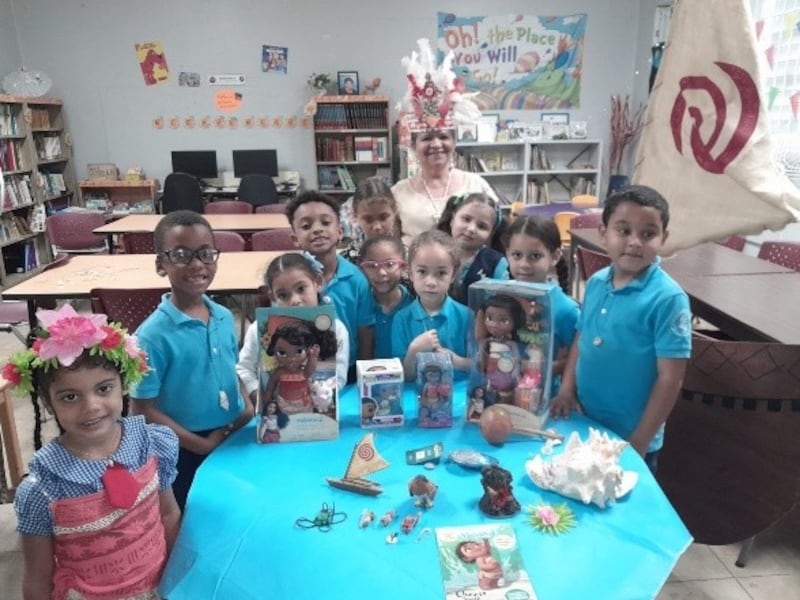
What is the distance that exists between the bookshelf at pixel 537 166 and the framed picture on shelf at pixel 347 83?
1515 millimetres

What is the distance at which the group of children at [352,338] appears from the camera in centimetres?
122

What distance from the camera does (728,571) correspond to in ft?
7.20

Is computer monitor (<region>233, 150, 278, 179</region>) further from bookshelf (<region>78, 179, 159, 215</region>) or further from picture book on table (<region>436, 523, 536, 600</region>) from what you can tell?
picture book on table (<region>436, 523, 536, 600</region>)

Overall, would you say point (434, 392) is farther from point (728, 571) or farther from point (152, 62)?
point (152, 62)

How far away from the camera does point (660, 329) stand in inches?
62.0

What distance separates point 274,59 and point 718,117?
23.4ft

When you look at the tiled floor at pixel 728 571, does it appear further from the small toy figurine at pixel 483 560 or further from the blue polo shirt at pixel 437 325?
the small toy figurine at pixel 483 560

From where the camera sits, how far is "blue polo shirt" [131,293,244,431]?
1.58m

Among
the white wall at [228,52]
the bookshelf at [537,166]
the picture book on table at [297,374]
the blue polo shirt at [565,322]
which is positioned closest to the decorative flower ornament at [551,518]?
the picture book on table at [297,374]

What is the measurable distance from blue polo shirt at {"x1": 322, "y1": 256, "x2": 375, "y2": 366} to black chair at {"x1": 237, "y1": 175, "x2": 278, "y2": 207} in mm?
5398

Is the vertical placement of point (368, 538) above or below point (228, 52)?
below

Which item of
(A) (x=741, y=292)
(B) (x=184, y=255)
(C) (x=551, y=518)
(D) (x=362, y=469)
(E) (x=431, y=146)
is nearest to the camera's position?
(C) (x=551, y=518)

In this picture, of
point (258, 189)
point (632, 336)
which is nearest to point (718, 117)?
point (632, 336)

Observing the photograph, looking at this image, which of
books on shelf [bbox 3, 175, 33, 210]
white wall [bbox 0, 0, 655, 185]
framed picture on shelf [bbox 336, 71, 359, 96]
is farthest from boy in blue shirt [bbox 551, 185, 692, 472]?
books on shelf [bbox 3, 175, 33, 210]
